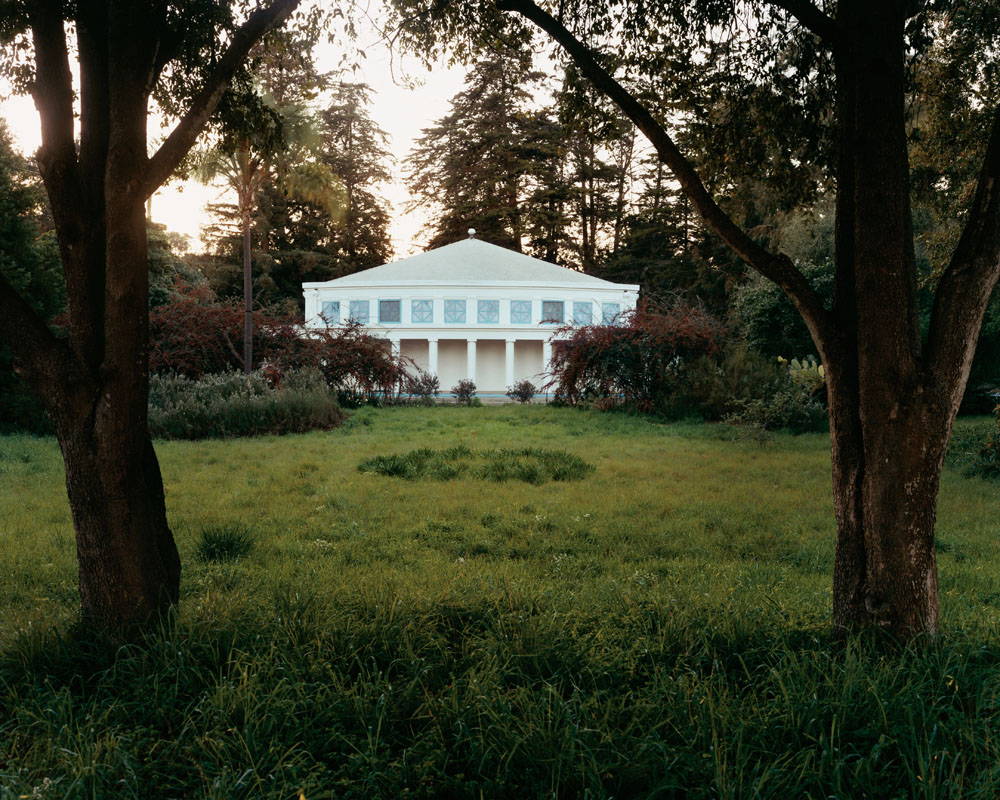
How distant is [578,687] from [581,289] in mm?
26548

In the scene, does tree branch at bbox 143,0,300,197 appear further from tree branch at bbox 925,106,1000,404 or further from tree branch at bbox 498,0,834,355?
tree branch at bbox 925,106,1000,404

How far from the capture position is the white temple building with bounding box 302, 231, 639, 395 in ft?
91.7

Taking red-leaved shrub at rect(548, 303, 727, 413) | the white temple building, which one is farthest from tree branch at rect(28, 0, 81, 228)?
the white temple building

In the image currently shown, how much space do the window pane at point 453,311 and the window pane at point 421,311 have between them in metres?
0.59

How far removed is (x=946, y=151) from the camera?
7.92 meters

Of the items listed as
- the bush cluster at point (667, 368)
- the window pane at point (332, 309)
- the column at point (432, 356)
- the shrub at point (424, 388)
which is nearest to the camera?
the bush cluster at point (667, 368)

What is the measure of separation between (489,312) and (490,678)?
25699 mm

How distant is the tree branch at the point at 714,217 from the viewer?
3.25 metres

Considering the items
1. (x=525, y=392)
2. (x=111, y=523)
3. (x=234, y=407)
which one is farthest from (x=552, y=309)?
(x=111, y=523)

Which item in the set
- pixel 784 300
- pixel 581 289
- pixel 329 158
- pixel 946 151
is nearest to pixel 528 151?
pixel 329 158

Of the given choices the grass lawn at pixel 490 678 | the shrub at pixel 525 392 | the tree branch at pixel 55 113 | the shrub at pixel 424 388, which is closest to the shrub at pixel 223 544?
the grass lawn at pixel 490 678

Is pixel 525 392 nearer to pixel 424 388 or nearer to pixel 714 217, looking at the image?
pixel 424 388

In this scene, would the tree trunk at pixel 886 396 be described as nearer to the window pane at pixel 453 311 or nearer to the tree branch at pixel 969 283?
the tree branch at pixel 969 283

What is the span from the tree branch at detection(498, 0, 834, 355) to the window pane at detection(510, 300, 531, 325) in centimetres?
2448
